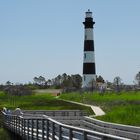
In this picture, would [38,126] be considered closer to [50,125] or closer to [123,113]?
[50,125]

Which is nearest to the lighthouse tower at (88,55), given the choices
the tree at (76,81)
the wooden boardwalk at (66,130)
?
the wooden boardwalk at (66,130)

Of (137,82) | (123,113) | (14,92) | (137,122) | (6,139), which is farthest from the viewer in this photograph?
(137,82)

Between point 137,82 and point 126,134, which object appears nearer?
point 126,134

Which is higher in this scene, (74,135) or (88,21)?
(88,21)

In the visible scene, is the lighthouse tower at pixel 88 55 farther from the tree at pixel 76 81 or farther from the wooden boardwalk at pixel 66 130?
the tree at pixel 76 81

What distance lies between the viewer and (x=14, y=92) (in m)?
125

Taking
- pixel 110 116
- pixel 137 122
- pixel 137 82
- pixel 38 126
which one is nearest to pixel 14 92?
pixel 137 82

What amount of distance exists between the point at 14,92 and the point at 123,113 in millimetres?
82993

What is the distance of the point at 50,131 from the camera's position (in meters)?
24.6

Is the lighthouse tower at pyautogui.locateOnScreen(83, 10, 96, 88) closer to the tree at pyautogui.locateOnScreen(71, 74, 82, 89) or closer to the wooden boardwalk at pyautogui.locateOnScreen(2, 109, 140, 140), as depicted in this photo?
the wooden boardwalk at pyautogui.locateOnScreen(2, 109, 140, 140)

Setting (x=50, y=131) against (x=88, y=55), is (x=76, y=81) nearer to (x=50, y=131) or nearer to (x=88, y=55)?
(x=88, y=55)

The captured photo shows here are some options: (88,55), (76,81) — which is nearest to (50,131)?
(88,55)

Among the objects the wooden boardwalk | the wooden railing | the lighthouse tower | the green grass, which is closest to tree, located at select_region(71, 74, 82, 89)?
the lighthouse tower

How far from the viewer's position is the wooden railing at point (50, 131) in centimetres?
1548
